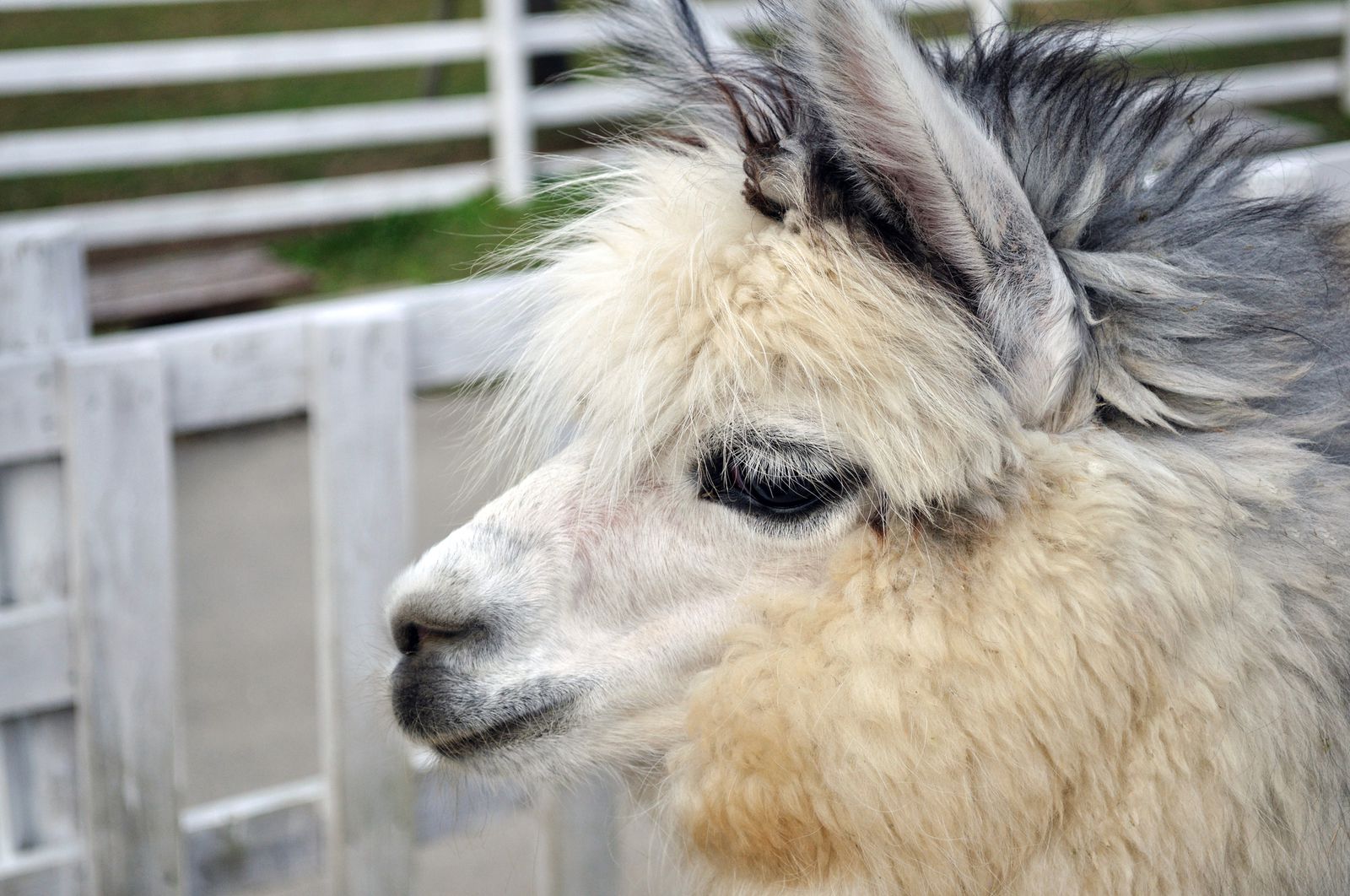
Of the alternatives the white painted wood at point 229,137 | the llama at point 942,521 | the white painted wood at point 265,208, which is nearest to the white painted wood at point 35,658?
the llama at point 942,521

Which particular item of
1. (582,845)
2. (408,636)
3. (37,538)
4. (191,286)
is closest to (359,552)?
(37,538)

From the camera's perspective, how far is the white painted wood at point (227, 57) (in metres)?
7.55

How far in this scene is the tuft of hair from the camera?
149cm

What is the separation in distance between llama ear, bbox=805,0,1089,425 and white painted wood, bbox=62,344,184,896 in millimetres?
1587

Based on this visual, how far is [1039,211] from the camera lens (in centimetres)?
153

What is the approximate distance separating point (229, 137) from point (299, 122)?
461 millimetres

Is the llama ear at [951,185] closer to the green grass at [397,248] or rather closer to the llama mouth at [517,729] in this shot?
the llama mouth at [517,729]

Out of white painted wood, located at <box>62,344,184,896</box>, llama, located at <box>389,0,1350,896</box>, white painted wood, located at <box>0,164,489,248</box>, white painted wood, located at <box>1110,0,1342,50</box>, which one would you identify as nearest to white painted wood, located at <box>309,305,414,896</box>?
white painted wood, located at <box>62,344,184,896</box>

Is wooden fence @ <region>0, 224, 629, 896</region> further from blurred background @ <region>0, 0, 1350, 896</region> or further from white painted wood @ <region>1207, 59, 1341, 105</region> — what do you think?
white painted wood @ <region>1207, 59, 1341, 105</region>

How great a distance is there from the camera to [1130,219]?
1573 millimetres

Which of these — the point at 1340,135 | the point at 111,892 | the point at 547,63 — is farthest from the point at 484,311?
the point at 1340,135

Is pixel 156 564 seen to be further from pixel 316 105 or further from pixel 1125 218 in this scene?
pixel 316 105

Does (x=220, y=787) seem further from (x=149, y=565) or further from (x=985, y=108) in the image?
(x=985, y=108)

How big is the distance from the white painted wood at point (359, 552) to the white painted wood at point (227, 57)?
5.98 m
